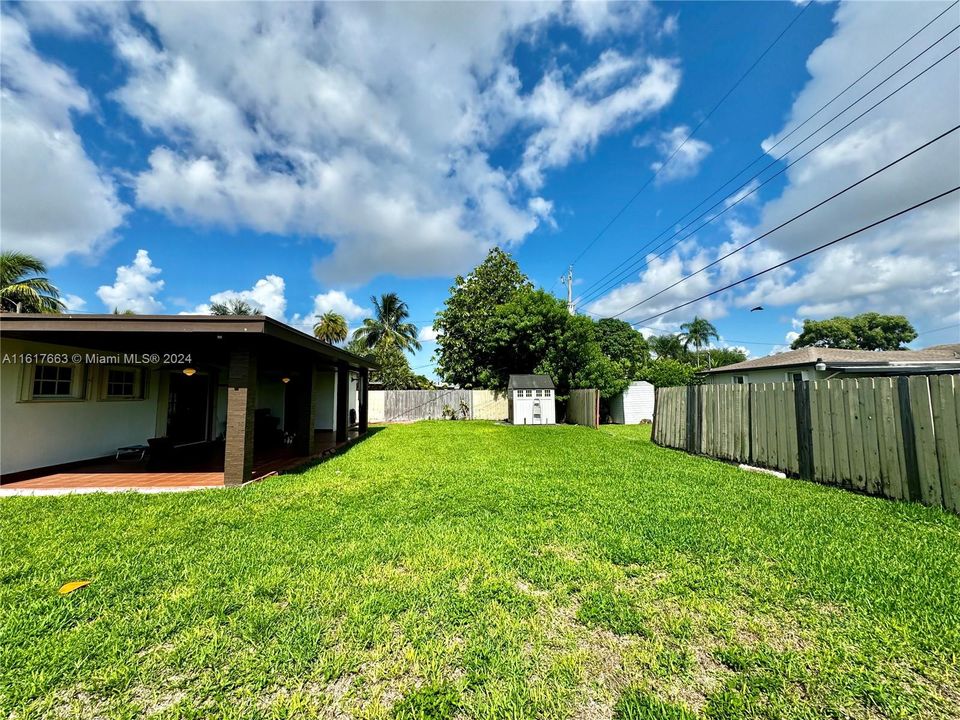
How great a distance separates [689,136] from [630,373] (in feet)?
45.0

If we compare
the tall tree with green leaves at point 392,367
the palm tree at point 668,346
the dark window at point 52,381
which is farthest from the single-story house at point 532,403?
the palm tree at point 668,346

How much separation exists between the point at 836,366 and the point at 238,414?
17.9m

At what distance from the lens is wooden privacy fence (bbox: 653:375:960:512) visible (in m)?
4.31

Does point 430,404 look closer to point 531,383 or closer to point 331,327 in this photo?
point 531,383

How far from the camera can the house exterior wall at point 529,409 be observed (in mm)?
17422

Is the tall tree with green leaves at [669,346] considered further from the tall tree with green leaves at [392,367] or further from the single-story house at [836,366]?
the tall tree with green leaves at [392,367]

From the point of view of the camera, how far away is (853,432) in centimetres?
529

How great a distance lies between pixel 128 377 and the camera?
8.36m

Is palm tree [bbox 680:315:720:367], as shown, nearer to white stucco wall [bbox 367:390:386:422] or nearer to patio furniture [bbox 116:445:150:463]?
white stucco wall [bbox 367:390:386:422]

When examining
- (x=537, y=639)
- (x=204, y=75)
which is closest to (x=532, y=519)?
(x=537, y=639)

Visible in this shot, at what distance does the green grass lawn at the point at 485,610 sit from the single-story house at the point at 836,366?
9990mm

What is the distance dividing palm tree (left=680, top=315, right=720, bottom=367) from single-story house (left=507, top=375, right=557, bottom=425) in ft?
123

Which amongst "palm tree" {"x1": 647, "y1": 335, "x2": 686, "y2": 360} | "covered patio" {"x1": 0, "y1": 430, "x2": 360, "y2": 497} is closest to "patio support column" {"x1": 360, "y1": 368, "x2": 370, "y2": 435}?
"covered patio" {"x1": 0, "y1": 430, "x2": 360, "y2": 497}

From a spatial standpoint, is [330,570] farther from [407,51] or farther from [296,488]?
[407,51]
